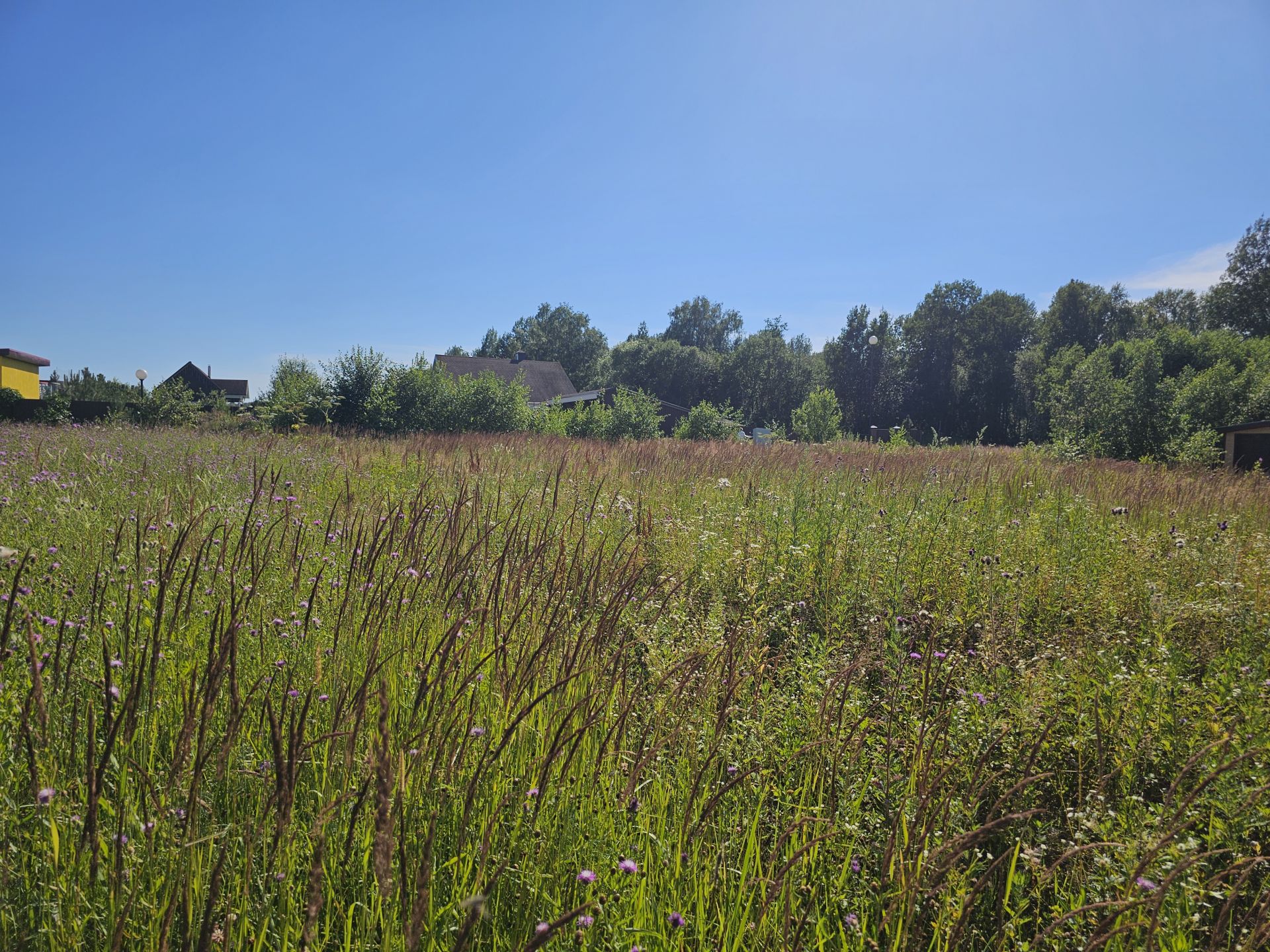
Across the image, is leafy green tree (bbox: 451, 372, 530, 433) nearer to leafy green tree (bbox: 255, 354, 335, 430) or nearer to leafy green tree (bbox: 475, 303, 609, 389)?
leafy green tree (bbox: 255, 354, 335, 430)

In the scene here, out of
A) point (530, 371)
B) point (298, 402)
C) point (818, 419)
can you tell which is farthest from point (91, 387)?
point (818, 419)

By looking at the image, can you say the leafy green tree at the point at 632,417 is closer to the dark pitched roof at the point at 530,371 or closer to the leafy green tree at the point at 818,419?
the leafy green tree at the point at 818,419

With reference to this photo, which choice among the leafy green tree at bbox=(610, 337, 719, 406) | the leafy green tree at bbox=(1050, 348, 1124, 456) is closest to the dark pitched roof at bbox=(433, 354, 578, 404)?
the leafy green tree at bbox=(610, 337, 719, 406)

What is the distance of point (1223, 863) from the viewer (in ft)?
6.08

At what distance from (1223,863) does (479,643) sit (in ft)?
7.96

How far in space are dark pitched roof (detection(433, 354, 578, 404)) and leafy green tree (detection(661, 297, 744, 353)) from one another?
123ft

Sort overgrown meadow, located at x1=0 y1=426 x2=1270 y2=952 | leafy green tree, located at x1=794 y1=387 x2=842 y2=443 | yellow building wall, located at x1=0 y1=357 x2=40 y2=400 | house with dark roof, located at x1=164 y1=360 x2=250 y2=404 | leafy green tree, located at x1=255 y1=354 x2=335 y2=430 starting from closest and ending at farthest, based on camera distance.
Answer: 1. overgrown meadow, located at x1=0 y1=426 x2=1270 y2=952
2. leafy green tree, located at x1=255 y1=354 x2=335 y2=430
3. leafy green tree, located at x1=794 y1=387 x2=842 y2=443
4. yellow building wall, located at x1=0 y1=357 x2=40 y2=400
5. house with dark roof, located at x1=164 y1=360 x2=250 y2=404

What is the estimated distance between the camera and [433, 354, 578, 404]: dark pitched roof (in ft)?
158

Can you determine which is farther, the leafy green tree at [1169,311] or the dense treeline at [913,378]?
the leafy green tree at [1169,311]

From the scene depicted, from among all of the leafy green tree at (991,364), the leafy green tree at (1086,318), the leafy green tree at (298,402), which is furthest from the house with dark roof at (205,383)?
the leafy green tree at (1086,318)

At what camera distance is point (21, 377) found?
33.1 meters

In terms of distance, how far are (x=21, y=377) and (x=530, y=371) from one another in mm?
29767

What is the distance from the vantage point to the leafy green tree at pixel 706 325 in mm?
86875

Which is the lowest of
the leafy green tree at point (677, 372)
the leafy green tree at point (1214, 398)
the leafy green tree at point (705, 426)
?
the leafy green tree at point (705, 426)
